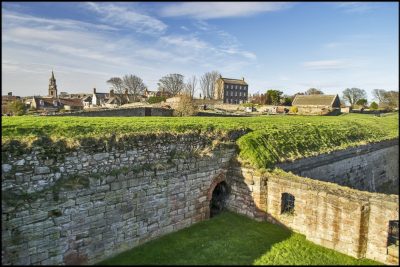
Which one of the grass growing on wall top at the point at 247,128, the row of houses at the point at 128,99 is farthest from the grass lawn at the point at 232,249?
the row of houses at the point at 128,99

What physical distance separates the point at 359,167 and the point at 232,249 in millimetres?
11369

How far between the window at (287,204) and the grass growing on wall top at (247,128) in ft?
4.29

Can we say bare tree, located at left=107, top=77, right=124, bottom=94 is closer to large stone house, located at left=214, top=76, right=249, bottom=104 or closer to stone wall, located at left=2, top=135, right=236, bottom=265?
large stone house, located at left=214, top=76, right=249, bottom=104

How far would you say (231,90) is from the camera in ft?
267

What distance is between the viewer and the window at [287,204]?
34.4ft

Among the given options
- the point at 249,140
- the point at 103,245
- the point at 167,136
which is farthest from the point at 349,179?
the point at 103,245

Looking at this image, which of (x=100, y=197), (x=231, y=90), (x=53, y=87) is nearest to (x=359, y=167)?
(x=100, y=197)

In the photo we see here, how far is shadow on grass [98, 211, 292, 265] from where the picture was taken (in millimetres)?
8211

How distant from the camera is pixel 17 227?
6.76 m

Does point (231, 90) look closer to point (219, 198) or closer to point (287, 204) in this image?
point (219, 198)

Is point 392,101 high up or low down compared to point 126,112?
up

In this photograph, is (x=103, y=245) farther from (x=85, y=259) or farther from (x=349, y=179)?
(x=349, y=179)

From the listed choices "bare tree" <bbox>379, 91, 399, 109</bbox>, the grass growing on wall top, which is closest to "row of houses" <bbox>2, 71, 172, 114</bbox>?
the grass growing on wall top

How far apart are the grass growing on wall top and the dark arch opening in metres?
1.49
